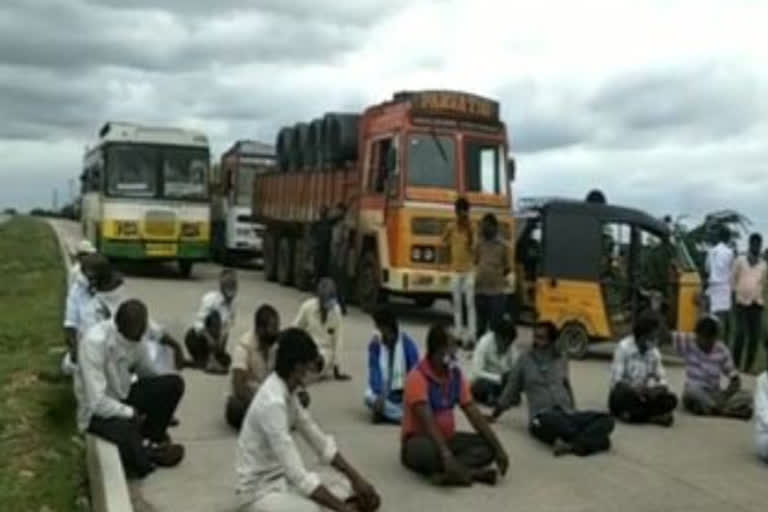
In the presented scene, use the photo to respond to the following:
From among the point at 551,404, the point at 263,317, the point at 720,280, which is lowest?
the point at 551,404

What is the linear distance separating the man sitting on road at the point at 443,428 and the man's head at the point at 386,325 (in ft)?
5.27

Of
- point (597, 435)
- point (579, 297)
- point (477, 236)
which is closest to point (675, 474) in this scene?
point (597, 435)

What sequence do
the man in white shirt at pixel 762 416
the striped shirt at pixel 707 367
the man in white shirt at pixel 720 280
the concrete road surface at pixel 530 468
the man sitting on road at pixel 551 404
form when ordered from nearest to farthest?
the concrete road surface at pixel 530 468
the man in white shirt at pixel 762 416
the man sitting on road at pixel 551 404
the striped shirt at pixel 707 367
the man in white shirt at pixel 720 280

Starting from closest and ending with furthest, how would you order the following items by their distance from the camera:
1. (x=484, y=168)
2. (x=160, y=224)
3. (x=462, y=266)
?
(x=462, y=266) < (x=484, y=168) < (x=160, y=224)

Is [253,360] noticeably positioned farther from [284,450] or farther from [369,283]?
[369,283]

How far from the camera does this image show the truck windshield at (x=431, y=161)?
20.4 meters

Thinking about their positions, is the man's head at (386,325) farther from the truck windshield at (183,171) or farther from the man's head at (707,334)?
the truck windshield at (183,171)

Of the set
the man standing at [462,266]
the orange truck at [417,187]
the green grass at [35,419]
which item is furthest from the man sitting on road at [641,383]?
the orange truck at [417,187]

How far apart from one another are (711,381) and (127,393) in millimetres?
5930

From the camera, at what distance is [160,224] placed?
28750 millimetres

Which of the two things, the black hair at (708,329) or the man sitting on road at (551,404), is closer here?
the man sitting on road at (551,404)

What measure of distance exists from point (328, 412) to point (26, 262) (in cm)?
2437

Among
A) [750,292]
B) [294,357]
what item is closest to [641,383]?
[750,292]

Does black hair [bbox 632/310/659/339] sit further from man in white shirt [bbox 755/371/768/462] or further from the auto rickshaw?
the auto rickshaw
